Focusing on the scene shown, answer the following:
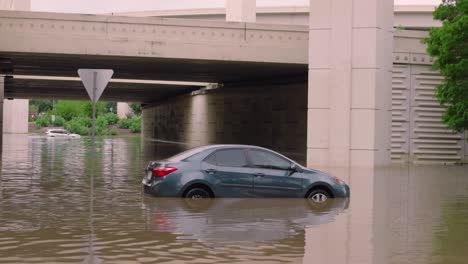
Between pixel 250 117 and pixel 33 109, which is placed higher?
pixel 33 109

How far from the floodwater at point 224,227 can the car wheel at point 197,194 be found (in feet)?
0.75

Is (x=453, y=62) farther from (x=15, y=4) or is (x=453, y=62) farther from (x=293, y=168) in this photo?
(x=15, y=4)

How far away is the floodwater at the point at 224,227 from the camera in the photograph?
9.88m

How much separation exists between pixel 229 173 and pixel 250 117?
35282mm

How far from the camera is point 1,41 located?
3366 cm

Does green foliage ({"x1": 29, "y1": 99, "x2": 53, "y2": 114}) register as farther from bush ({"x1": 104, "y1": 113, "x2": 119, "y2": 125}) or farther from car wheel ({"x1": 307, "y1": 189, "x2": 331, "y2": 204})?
car wheel ({"x1": 307, "y1": 189, "x2": 331, "y2": 204})

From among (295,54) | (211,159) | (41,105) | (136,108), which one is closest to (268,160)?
(211,159)

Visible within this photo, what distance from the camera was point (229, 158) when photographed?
1675 centimetres

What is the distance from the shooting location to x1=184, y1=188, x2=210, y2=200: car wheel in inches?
→ 643

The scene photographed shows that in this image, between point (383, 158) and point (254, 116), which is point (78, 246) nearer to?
point (383, 158)

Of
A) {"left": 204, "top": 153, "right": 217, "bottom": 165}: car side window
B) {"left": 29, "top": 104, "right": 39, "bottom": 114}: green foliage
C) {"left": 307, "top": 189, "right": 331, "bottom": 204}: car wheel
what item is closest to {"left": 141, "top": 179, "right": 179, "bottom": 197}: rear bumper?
{"left": 204, "top": 153, "right": 217, "bottom": 165}: car side window

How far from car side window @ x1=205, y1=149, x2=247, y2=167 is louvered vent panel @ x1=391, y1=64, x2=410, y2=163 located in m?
18.4

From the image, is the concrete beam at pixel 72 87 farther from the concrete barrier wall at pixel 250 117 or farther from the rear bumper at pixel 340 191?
the rear bumper at pixel 340 191

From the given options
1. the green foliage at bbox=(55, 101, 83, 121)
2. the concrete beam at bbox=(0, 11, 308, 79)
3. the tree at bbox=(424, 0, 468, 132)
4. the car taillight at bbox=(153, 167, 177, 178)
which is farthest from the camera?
the green foliage at bbox=(55, 101, 83, 121)
